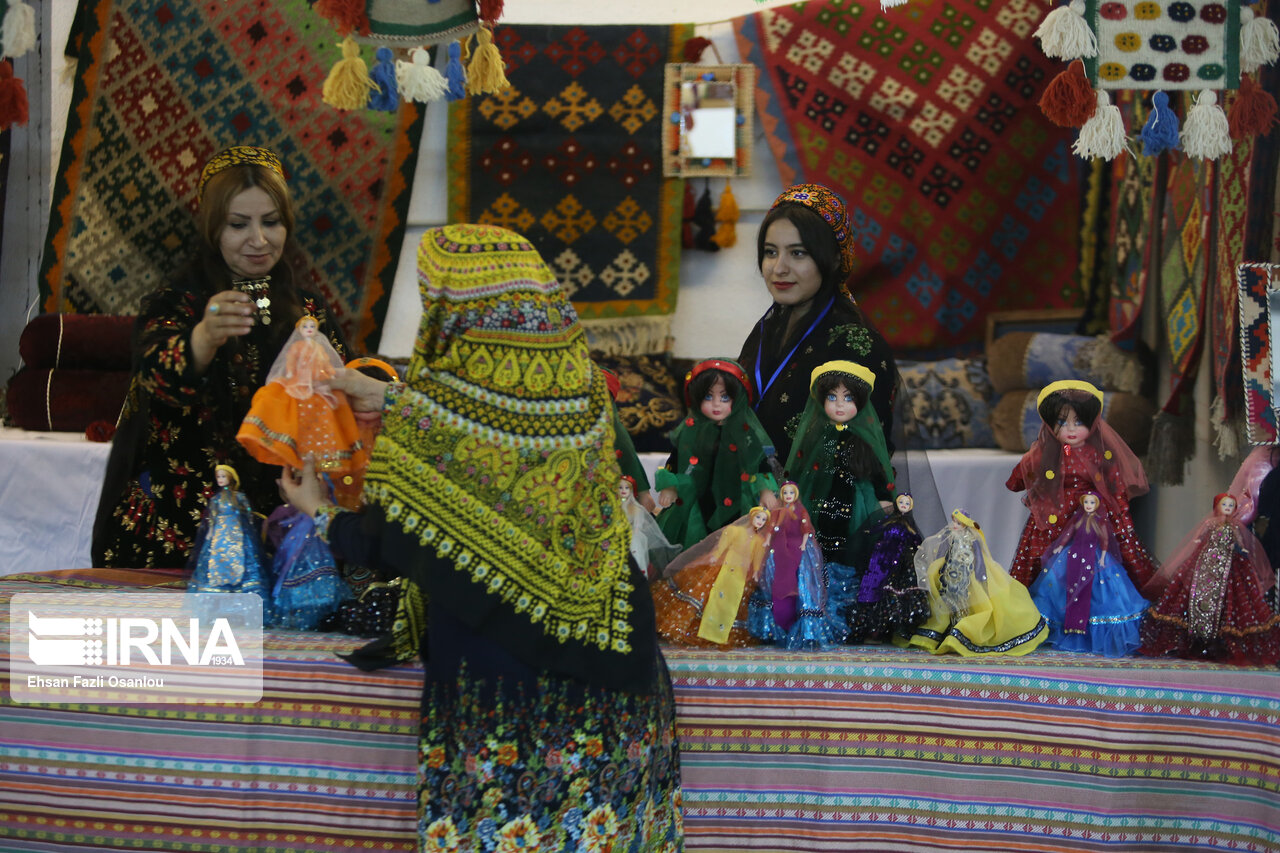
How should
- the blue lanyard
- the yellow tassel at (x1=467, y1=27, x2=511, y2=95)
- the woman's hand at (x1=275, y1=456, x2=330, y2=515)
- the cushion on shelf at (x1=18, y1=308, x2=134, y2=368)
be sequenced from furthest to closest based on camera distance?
the cushion on shelf at (x1=18, y1=308, x2=134, y2=368) → the yellow tassel at (x1=467, y1=27, x2=511, y2=95) → the blue lanyard → the woman's hand at (x1=275, y1=456, x2=330, y2=515)

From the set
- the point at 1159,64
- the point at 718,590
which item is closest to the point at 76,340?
the point at 718,590

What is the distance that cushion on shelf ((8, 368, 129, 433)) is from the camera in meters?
5.30

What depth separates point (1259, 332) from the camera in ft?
10.8

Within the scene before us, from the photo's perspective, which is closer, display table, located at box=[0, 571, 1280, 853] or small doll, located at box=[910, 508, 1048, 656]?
display table, located at box=[0, 571, 1280, 853]

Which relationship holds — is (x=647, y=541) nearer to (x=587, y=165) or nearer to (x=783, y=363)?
(x=783, y=363)

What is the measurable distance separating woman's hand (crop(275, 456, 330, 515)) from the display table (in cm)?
38

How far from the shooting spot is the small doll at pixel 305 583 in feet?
9.48

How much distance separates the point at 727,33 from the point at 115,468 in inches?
149

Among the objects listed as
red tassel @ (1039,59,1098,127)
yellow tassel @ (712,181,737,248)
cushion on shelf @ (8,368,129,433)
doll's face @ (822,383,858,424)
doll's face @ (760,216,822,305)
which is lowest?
cushion on shelf @ (8,368,129,433)

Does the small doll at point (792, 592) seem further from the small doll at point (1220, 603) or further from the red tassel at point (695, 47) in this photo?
the red tassel at point (695, 47)

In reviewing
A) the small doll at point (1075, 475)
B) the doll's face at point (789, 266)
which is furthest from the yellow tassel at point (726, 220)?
the small doll at point (1075, 475)

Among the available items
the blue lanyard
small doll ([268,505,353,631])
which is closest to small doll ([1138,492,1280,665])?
the blue lanyard

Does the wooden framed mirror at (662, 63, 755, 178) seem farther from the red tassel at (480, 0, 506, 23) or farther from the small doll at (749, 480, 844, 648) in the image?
the small doll at (749, 480, 844, 648)

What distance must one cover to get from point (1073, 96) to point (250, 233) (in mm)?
2447
